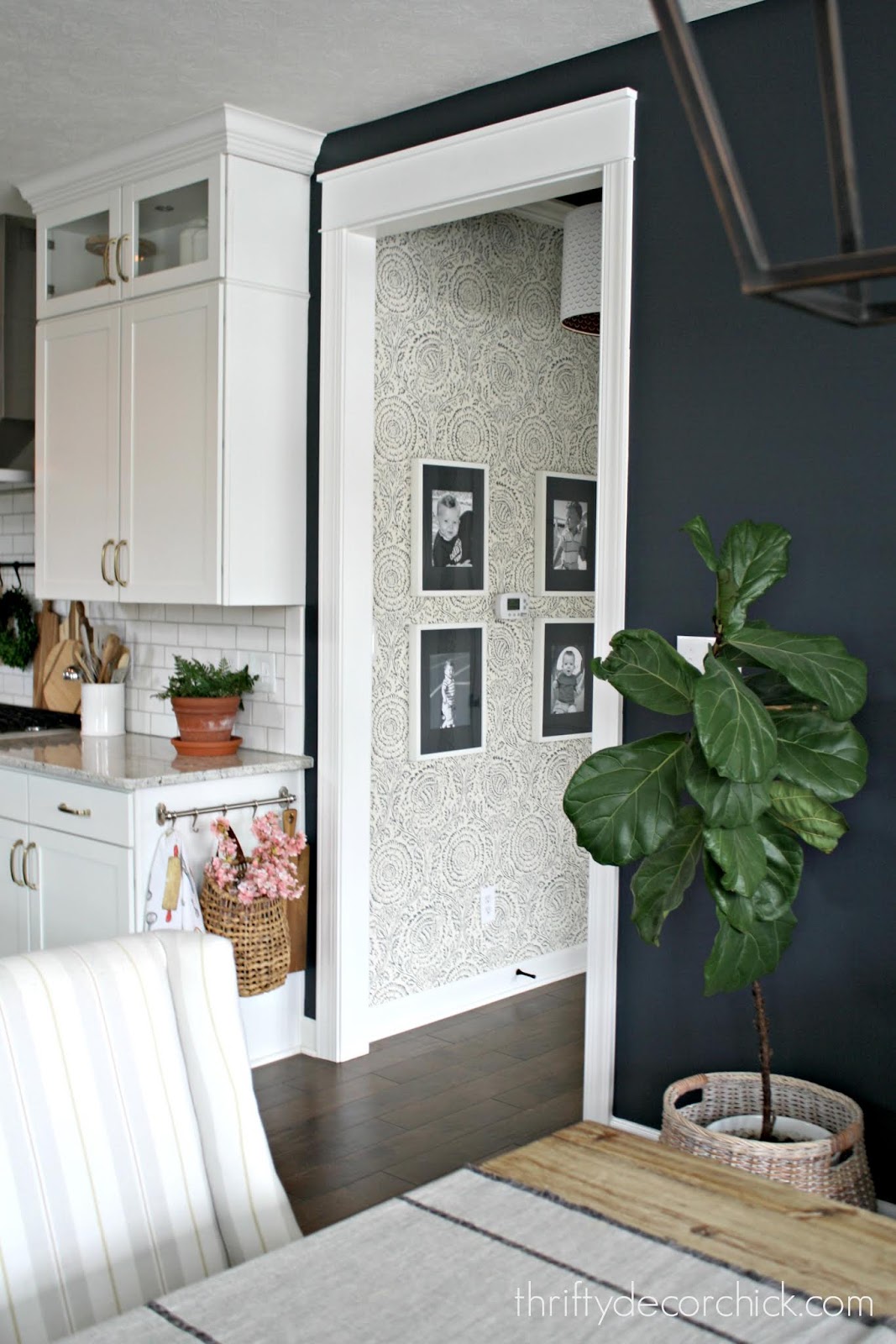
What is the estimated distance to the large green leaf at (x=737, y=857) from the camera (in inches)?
95.2

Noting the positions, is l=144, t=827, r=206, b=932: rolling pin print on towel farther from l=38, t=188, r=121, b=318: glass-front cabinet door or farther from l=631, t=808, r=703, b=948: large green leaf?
l=38, t=188, r=121, b=318: glass-front cabinet door

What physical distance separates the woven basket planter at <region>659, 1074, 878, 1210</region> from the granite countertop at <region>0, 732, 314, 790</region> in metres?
1.57

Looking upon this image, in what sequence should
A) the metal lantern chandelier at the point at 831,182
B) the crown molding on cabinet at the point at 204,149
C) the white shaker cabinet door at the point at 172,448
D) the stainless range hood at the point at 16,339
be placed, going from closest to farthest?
the metal lantern chandelier at the point at 831,182
the crown molding on cabinet at the point at 204,149
the white shaker cabinet door at the point at 172,448
the stainless range hood at the point at 16,339

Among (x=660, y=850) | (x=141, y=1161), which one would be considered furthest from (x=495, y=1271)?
(x=660, y=850)

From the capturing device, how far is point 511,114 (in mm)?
3352

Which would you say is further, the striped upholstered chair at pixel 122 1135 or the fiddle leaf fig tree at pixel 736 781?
the fiddle leaf fig tree at pixel 736 781

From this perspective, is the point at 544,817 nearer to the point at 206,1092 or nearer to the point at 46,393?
the point at 46,393

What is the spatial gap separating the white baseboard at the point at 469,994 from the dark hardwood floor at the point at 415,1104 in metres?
0.04

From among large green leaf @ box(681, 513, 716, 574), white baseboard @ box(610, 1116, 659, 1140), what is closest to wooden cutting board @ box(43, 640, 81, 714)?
white baseboard @ box(610, 1116, 659, 1140)

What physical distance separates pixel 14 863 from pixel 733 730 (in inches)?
95.5

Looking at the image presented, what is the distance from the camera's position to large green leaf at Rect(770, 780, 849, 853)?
101 inches

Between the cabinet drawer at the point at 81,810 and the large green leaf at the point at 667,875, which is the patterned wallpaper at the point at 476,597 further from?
the large green leaf at the point at 667,875

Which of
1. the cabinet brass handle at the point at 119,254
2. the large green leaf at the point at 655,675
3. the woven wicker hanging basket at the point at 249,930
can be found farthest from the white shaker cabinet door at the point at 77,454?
the large green leaf at the point at 655,675

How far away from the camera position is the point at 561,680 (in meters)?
4.85
